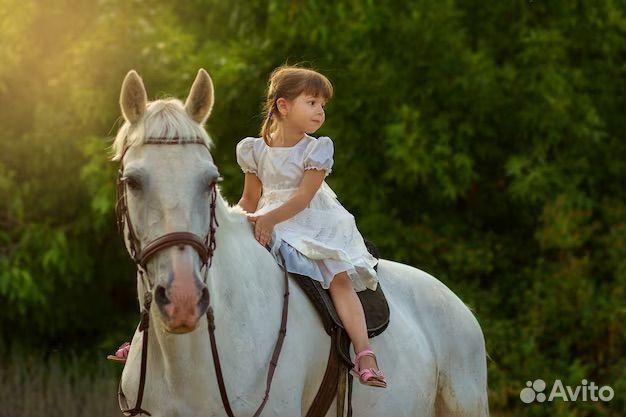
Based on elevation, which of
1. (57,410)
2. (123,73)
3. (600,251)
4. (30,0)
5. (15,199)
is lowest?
(57,410)

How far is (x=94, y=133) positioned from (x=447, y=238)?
11.3ft

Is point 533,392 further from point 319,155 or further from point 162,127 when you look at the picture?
point 162,127

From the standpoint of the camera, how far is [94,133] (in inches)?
413

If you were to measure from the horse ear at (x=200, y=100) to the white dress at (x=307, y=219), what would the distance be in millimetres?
626

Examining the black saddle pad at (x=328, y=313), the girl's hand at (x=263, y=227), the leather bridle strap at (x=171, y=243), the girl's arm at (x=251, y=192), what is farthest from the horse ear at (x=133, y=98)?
the black saddle pad at (x=328, y=313)

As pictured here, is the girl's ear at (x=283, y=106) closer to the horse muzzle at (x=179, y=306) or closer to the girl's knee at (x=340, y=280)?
the girl's knee at (x=340, y=280)

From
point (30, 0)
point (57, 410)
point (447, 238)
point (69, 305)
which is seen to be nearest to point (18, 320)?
point (69, 305)

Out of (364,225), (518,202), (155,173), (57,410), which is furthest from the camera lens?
(518,202)

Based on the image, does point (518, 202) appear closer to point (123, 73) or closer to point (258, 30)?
point (258, 30)

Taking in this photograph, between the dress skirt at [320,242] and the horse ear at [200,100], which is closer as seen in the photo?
the horse ear at [200,100]

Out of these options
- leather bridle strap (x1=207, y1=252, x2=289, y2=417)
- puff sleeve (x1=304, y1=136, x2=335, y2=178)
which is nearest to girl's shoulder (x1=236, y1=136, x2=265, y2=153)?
puff sleeve (x1=304, y1=136, x2=335, y2=178)

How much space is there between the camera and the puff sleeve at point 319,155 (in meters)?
4.39

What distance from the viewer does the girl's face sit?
450cm

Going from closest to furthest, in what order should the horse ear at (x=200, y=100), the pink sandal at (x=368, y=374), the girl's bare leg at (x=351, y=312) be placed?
1. the horse ear at (x=200, y=100)
2. the pink sandal at (x=368, y=374)
3. the girl's bare leg at (x=351, y=312)
